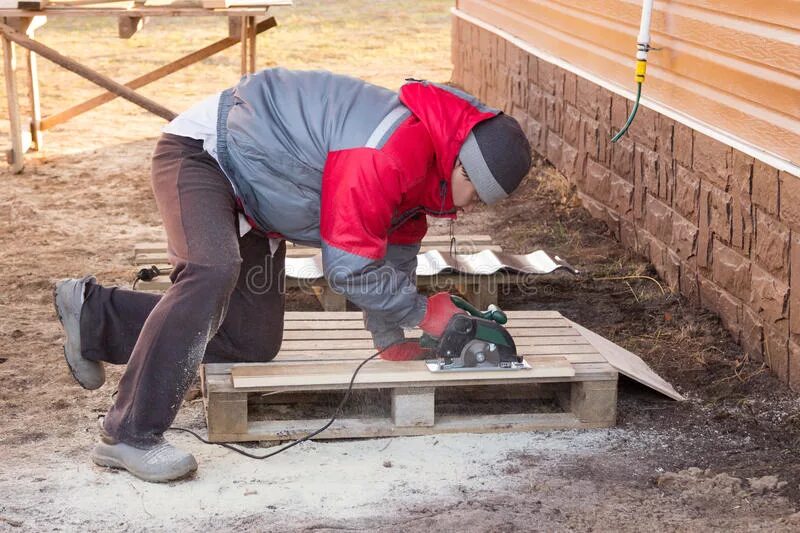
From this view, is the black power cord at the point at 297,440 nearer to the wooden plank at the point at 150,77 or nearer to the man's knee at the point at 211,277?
the man's knee at the point at 211,277

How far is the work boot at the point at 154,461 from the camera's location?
140 inches

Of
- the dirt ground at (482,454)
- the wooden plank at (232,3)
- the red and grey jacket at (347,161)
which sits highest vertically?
the wooden plank at (232,3)

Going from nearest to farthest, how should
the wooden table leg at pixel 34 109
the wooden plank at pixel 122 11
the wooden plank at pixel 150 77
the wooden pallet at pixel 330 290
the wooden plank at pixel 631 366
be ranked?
the wooden plank at pixel 631 366, the wooden pallet at pixel 330 290, the wooden plank at pixel 122 11, the wooden plank at pixel 150 77, the wooden table leg at pixel 34 109

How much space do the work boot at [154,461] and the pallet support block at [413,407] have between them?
0.79 meters

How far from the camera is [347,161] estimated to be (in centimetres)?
338

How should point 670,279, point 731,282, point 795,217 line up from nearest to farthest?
point 795,217
point 731,282
point 670,279

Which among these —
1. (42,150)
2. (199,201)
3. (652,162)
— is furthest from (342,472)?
(42,150)

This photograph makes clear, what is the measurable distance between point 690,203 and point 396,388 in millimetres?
2302

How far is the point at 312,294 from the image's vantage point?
596cm

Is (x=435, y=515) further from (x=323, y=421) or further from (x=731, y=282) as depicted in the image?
(x=731, y=282)

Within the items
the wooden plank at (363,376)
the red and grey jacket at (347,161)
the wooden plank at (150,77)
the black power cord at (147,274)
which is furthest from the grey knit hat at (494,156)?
the wooden plank at (150,77)

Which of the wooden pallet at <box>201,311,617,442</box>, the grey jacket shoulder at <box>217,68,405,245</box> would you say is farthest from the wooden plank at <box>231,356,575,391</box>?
the grey jacket shoulder at <box>217,68,405,245</box>

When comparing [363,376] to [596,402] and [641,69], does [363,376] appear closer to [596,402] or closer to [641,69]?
[596,402]

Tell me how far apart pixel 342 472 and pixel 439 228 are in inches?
153
